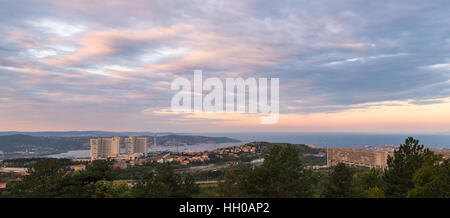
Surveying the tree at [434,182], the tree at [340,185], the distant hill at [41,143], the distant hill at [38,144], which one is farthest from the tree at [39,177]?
the distant hill at [38,144]

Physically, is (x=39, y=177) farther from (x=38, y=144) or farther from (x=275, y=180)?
(x=38, y=144)

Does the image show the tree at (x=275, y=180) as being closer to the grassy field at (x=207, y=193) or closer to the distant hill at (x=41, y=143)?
the grassy field at (x=207, y=193)

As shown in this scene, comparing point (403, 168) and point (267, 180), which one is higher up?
point (403, 168)

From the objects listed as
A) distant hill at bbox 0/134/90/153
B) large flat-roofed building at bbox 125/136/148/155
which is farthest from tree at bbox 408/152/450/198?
distant hill at bbox 0/134/90/153

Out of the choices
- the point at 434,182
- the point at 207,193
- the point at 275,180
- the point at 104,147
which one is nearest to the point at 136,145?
the point at 104,147
